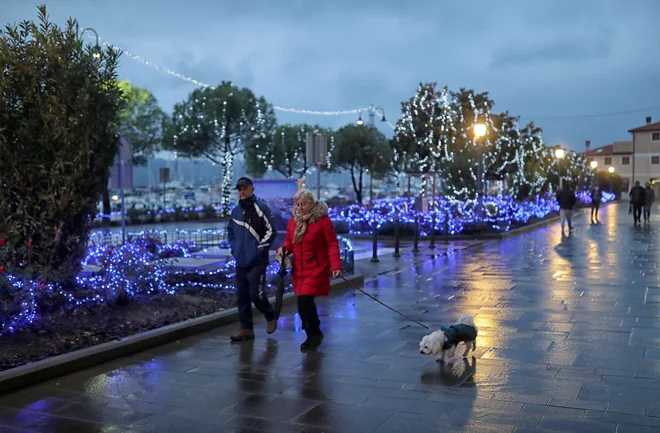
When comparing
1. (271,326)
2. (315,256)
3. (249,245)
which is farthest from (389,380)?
(249,245)

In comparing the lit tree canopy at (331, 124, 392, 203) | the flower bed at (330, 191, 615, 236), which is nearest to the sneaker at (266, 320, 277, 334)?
the flower bed at (330, 191, 615, 236)

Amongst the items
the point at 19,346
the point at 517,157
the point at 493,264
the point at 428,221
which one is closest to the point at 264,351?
the point at 19,346

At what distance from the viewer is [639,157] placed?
8988 cm

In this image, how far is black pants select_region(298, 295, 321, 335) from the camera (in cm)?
654

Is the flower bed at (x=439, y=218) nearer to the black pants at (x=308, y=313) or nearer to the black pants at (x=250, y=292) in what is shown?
the black pants at (x=250, y=292)

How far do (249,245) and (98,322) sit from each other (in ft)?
5.49

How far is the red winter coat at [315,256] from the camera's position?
252 inches

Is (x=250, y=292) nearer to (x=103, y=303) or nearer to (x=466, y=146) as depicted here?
→ (x=103, y=303)

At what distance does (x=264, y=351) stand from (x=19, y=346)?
2124 millimetres

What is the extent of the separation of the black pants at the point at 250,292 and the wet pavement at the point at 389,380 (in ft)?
0.91

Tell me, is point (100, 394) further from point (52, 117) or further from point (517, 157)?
point (517, 157)

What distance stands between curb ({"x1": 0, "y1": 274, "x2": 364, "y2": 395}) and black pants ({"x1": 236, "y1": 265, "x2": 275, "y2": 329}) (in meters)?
0.64

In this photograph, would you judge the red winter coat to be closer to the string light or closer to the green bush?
the string light

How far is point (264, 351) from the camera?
6.55 m
